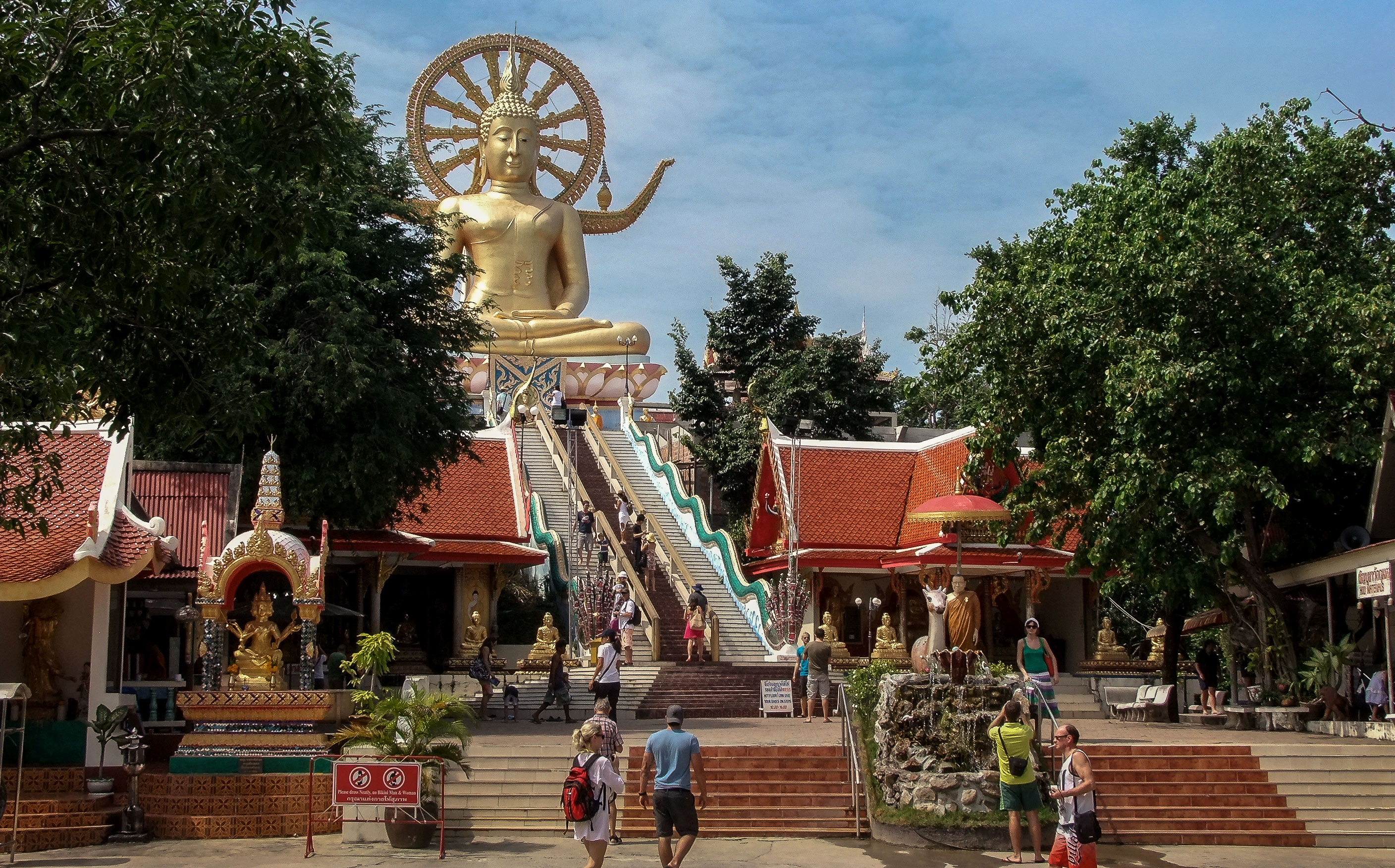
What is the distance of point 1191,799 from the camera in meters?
14.1

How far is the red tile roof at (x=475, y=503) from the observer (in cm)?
2711

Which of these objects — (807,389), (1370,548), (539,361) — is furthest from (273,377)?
(539,361)

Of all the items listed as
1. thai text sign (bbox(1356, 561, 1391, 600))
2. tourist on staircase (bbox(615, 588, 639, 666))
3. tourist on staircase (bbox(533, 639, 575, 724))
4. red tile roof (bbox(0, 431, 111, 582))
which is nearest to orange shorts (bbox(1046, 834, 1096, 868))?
thai text sign (bbox(1356, 561, 1391, 600))

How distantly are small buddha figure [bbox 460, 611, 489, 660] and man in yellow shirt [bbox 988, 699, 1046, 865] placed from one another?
14.4 meters

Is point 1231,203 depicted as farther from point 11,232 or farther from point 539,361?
point 539,361

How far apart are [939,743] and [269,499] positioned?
7.49 meters

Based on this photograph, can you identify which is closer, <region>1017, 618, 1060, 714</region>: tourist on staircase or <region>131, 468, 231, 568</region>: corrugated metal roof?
<region>1017, 618, 1060, 714</region>: tourist on staircase

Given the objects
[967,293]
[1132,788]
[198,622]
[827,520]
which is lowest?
[1132,788]

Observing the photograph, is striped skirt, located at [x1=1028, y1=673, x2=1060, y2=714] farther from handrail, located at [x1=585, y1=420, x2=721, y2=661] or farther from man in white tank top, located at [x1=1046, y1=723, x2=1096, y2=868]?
handrail, located at [x1=585, y1=420, x2=721, y2=661]

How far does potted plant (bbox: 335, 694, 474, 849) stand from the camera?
43.2 feet

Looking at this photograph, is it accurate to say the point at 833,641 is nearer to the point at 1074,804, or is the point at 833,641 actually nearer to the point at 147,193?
the point at 1074,804

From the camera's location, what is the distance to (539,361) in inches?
1601

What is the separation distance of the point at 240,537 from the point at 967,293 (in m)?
11.1

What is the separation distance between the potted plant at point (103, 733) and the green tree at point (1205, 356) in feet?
39.4
